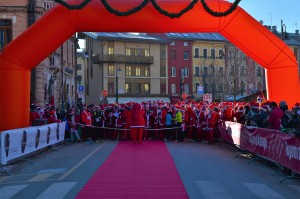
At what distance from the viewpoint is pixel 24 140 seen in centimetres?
1383

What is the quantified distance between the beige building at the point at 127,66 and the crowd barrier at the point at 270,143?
5419 centimetres

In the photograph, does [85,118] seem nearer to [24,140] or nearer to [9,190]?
[24,140]

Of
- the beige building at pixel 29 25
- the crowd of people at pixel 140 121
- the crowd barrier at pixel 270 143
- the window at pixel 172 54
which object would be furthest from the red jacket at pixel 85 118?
the window at pixel 172 54

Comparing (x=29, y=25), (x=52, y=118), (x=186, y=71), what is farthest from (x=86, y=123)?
(x=186, y=71)

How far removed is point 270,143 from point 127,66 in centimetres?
6170

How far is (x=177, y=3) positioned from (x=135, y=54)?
59889 millimetres

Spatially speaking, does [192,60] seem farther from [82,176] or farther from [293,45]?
[82,176]

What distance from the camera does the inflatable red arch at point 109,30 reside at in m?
14.4

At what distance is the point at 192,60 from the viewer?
79000 mm

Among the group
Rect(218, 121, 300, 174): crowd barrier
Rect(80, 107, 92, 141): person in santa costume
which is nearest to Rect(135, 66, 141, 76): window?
Rect(80, 107, 92, 141): person in santa costume

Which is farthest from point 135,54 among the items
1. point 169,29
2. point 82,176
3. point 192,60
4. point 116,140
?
point 82,176

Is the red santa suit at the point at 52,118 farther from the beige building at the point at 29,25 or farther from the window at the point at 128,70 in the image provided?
the window at the point at 128,70

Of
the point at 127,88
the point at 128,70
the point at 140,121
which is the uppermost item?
the point at 128,70

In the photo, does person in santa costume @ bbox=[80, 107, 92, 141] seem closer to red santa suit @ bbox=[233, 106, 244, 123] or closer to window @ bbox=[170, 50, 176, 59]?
red santa suit @ bbox=[233, 106, 244, 123]
